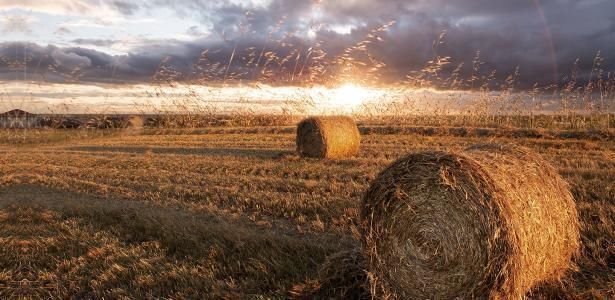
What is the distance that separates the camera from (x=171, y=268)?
5.95 m

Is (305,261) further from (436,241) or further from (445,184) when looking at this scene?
(445,184)

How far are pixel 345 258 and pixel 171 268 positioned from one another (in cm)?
223

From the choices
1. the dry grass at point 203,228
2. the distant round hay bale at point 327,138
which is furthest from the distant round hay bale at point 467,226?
the distant round hay bale at point 327,138

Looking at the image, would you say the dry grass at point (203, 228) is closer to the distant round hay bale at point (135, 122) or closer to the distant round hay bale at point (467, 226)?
the distant round hay bale at point (467, 226)

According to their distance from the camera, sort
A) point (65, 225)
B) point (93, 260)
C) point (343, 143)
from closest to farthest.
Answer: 1. point (93, 260)
2. point (65, 225)
3. point (343, 143)

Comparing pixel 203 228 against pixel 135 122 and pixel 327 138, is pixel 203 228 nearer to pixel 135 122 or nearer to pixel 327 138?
pixel 327 138

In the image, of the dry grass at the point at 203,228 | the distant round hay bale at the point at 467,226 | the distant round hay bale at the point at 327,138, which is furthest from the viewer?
the distant round hay bale at the point at 327,138

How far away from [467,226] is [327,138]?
1162cm

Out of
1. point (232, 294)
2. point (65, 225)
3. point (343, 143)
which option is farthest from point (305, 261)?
A: point (343, 143)

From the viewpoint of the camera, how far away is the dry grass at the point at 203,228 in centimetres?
552

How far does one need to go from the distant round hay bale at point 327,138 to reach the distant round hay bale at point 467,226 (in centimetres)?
1076

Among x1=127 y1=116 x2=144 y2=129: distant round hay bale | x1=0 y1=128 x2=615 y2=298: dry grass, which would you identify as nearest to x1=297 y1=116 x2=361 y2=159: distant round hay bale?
x1=0 y1=128 x2=615 y2=298: dry grass

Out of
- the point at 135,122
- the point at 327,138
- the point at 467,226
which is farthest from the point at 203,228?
the point at 135,122

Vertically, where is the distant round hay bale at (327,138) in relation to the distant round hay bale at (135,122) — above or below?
below
